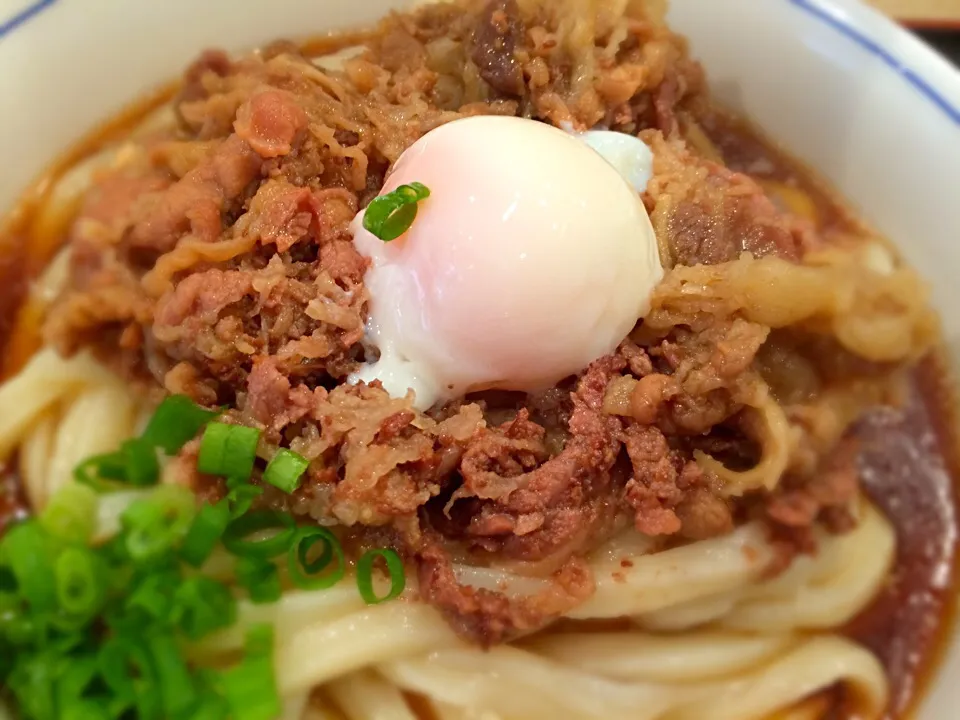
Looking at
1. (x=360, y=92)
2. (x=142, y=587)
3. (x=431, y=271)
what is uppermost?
(x=360, y=92)

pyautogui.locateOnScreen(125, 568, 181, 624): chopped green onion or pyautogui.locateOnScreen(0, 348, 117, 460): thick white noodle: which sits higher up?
pyautogui.locateOnScreen(0, 348, 117, 460): thick white noodle

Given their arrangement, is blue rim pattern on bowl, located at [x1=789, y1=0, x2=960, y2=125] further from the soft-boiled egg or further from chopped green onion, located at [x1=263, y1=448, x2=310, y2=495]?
chopped green onion, located at [x1=263, y1=448, x2=310, y2=495]

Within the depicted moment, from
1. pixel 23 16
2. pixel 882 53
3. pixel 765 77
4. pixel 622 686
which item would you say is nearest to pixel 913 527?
pixel 622 686

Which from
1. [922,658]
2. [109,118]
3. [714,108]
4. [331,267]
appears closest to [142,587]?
[331,267]

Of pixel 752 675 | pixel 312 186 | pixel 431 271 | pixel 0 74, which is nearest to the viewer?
pixel 431 271

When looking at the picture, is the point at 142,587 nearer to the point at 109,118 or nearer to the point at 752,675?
the point at 752,675

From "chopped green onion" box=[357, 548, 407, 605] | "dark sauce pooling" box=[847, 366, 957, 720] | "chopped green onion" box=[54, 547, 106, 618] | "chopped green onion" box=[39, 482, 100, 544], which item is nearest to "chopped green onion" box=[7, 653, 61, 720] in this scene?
"chopped green onion" box=[54, 547, 106, 618]
